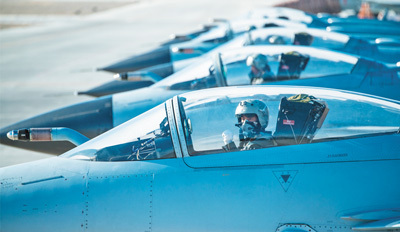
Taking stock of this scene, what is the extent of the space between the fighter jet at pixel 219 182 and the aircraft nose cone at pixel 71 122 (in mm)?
2356

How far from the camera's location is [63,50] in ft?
69.9

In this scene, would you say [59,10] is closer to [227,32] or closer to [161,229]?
[227,32]

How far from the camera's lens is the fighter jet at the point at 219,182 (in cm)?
371

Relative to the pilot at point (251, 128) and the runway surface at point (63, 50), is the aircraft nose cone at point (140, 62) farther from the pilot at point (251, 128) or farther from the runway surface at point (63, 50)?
the pilot at point (251, 128)

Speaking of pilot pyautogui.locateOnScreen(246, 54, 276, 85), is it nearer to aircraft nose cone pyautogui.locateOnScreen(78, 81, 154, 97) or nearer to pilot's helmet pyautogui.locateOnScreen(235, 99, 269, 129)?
aircraft nose cone pyautogui.locateOnScreen(78, 81, 154, 97)

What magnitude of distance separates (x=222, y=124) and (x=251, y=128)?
0.89ft

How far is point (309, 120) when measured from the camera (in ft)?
13.9

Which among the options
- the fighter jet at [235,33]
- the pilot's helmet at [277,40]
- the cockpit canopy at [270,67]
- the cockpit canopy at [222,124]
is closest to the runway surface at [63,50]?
the fighter jet at [235,33]

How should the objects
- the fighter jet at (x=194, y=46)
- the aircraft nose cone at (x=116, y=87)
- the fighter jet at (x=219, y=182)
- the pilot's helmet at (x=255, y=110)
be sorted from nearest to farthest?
the fighter jet at (x=219, y=182)
the pilot's helmet at (x=255, y=110)
the aircraft nose cone at (x=116, y=87)
the fighter jet at (x=194, y=46)

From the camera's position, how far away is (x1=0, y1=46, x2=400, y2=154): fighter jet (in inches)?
262

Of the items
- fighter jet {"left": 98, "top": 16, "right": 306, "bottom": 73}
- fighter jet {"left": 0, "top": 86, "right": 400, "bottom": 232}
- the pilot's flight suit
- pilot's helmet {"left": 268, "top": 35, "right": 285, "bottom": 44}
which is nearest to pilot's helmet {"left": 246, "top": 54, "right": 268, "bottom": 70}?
pilot's helmet {"left": 268, "top": 35, "right": 285, "bottom": 44}

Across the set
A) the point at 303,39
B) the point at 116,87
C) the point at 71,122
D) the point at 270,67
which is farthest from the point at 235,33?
the point at 71,122

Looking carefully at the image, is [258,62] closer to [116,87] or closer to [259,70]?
[259,70]

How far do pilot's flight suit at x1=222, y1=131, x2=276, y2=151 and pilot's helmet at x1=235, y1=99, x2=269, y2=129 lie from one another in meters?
0.20
